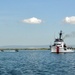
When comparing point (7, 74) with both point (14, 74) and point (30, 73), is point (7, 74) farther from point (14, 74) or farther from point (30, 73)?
point (30, 73)

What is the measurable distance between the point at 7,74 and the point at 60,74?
11098 millimetres

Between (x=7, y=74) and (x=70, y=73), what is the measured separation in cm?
1350

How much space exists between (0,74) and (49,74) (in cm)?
1035

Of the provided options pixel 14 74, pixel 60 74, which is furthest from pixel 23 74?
pixel 60 74

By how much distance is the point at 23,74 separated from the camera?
6506 centimetres

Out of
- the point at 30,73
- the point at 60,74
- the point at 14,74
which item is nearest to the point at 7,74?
the point at 14,74

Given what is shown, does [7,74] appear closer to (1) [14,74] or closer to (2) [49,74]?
(1) [14,74]

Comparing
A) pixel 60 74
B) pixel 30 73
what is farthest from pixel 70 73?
pixel 30 73

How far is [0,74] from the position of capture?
65125mm

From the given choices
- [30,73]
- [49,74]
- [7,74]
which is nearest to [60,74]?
[49,74]

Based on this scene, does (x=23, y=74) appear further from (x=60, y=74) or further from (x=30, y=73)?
(x=60, y=74)

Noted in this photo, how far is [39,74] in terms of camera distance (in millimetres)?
64812

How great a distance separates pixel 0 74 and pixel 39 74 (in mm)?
8245

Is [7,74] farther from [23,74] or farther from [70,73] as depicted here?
[70,73]
